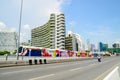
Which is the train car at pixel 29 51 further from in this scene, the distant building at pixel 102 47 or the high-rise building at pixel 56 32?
the distant building at pixel 102 47

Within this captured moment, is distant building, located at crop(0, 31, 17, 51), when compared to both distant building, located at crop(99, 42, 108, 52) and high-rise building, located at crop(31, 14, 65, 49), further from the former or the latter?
distant building, located at crop(99, 42, 108, 52)

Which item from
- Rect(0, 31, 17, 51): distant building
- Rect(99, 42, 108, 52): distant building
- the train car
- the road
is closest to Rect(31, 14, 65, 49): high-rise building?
Rect(0, 31, 17, 51): distant building

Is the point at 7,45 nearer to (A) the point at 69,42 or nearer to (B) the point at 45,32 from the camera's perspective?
(B) the point at 45,32

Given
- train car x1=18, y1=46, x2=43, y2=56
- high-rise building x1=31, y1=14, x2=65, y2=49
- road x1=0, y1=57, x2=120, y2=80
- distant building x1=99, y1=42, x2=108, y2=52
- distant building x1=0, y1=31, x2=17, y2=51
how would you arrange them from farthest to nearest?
distant building x1=99, y1=42, x2=108, y2=52
distant building x1=0, y1=31, x2=17, y2=51
high-rise building x1=31, y1=14, x2=65, y2=49
train car x1=18, y1=46, x2=43, y2=56
road x1=0, y1=57, x2=120, y2=80

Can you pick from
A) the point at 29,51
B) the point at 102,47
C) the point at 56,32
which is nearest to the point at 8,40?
the point at 56,32

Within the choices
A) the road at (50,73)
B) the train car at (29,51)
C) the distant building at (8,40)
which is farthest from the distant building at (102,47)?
the road at (50,73)

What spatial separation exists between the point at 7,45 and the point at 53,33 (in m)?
48.6

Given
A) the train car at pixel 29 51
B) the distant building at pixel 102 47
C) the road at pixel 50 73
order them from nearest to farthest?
1. the road at pixel 50 73
2. the train car at pixel 29 51
3. the distant building at pixel 102 47

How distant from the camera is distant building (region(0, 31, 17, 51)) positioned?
543ft

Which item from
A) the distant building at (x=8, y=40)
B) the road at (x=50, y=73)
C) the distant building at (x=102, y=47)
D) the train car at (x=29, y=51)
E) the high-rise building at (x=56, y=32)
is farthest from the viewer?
the distant building at (x=102, y=47)

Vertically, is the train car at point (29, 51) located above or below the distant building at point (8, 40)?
below

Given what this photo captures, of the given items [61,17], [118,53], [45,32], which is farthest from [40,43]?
[118,53]

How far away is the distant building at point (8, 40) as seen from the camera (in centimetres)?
16538

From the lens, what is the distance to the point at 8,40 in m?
172
